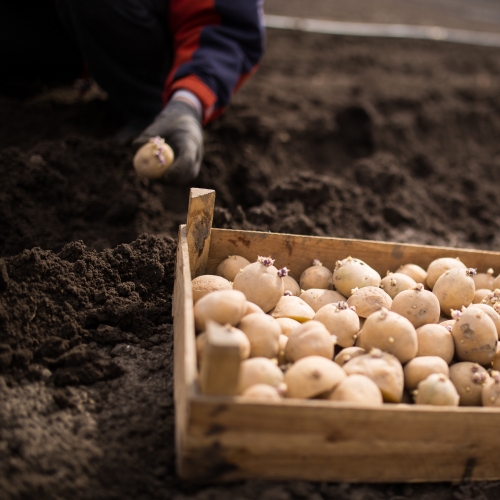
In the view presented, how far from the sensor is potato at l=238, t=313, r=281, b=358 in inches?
71.7

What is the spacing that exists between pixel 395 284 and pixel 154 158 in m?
1.34

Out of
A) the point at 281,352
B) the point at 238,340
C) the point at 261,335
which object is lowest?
the point at 281,352

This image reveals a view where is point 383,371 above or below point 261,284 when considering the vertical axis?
below

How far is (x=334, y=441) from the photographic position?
165 centimetres

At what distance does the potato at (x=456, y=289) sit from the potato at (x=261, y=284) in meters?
0.70

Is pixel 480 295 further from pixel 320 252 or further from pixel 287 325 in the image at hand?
pixel 287 325

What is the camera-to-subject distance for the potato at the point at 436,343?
78.7 inches

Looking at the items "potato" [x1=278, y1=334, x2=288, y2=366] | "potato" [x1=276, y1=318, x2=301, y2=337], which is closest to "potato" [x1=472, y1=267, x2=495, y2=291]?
"potato" [x1=276, y1=318, x2=301, y2=337]

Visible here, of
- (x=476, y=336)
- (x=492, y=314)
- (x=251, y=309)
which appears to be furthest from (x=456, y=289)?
(x=251, y=309)

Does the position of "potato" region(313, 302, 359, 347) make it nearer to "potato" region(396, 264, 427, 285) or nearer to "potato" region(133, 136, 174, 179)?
"potato" region(396, 264, 427, 285)

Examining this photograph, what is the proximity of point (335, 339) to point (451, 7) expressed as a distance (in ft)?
41.5

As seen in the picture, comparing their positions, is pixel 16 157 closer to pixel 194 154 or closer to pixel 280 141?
pixel 194 154

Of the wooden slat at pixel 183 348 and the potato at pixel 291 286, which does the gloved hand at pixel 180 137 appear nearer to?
the wooden slat at pixel 183 348

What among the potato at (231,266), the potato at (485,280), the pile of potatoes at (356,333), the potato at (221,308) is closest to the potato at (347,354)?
the pile of potatoes at (356,333)
